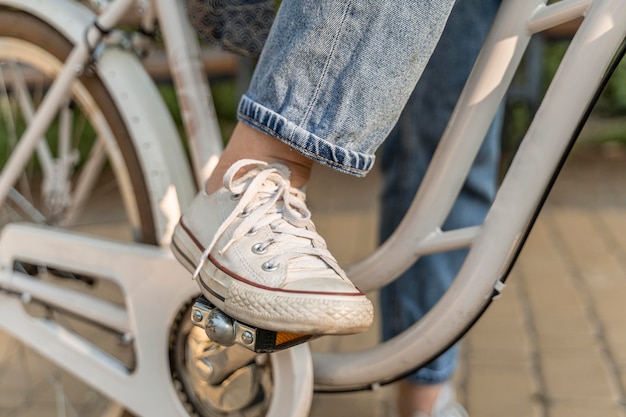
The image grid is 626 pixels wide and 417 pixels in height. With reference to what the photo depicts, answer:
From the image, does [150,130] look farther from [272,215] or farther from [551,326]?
[551,326]

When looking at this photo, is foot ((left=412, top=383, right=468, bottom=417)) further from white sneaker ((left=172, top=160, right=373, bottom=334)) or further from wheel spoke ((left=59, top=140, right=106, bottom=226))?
wheel spoke ((left=59, top=140, right=106, bottom=226))

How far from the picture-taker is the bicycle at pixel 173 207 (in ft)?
2.87

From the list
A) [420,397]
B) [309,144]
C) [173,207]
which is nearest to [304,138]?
[309,144]

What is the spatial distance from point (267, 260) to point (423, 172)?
0.48 m

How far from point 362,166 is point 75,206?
694mm

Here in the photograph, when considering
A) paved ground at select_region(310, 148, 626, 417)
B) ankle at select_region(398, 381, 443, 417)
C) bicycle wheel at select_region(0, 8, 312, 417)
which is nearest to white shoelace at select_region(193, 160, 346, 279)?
bicycle wheel at select_region(0, 8, 312, 417)

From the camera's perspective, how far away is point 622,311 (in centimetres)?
188

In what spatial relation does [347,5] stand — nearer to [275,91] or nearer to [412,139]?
[275,91]

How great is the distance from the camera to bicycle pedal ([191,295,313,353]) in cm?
85

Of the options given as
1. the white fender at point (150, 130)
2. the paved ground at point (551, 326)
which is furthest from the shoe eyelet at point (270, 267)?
the paved ground at point (551, 326)

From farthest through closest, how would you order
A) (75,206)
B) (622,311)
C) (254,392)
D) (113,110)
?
(622,311) → (75,206) → (113,110) → (254,392)

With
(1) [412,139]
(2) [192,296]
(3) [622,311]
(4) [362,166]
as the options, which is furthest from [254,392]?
(3) [622,311]

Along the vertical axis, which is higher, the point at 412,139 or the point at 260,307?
the point at 412,139

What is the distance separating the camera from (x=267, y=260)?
2.74 ft
